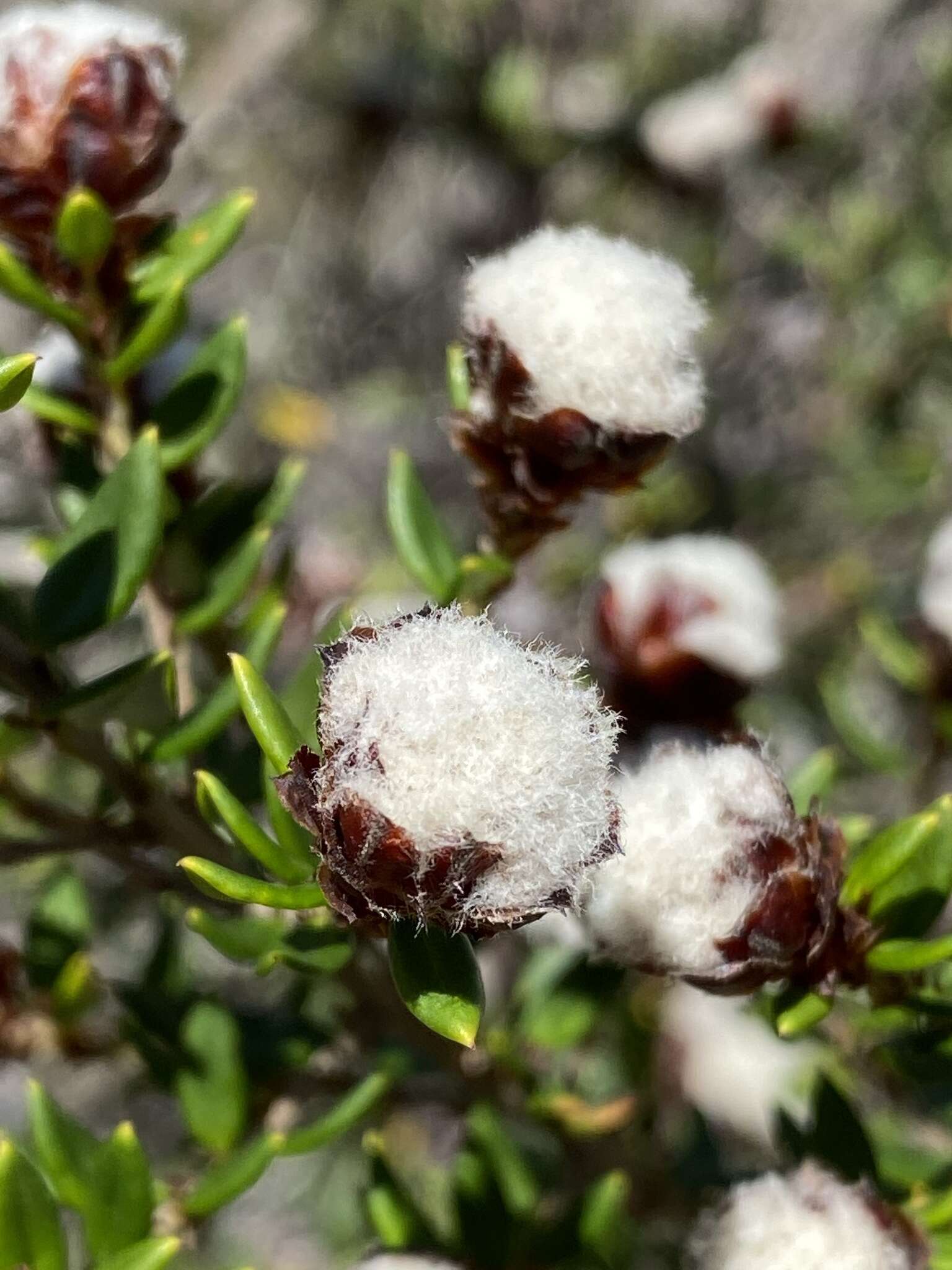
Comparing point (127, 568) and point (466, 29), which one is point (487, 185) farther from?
point (127, 568)

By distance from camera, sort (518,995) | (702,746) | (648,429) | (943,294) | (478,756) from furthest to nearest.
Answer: (943,294) < (518,995) < (702,746) < (648,429) < (478,756)

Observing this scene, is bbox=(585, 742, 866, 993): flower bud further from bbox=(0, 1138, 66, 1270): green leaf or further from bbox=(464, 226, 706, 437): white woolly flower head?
bbox=(0, 1138, 66, 1270): green leaf

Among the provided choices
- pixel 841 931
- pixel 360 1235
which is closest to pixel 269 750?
pixel 841 931

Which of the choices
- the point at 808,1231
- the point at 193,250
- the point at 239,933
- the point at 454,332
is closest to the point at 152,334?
the point at 193,250

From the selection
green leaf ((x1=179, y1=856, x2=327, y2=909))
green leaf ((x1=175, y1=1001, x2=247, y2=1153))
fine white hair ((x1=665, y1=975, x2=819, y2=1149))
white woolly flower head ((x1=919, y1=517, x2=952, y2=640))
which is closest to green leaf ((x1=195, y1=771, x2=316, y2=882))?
green leaf ((x1=179, y1=856, x2=327, y2=909))

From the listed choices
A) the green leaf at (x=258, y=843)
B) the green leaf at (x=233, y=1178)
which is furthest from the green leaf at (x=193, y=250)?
the green leaf at (x=233, y=1178)
